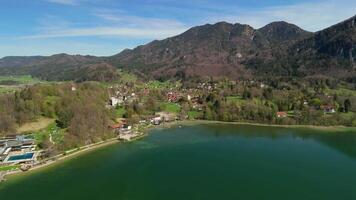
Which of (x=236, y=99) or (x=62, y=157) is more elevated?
(x=236, y=99)

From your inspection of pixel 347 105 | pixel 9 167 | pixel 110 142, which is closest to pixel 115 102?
pixel 110 142

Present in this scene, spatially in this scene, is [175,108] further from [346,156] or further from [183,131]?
[346,156]

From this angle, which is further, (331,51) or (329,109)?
(331,51)

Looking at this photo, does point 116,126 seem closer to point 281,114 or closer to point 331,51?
point 281,114

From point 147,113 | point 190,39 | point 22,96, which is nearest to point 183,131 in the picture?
point 147,113

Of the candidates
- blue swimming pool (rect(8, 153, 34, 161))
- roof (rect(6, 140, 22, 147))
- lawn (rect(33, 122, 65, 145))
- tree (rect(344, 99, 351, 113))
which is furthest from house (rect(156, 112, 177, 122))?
tree (rect(344, 99, 351, 113))

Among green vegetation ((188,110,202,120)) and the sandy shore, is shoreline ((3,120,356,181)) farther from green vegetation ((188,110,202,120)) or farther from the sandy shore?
green vegetation ((188,110,202,120))

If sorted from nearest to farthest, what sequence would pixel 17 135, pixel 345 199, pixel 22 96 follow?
pixel 345 199
pixel 17 135
pixel 22 96
